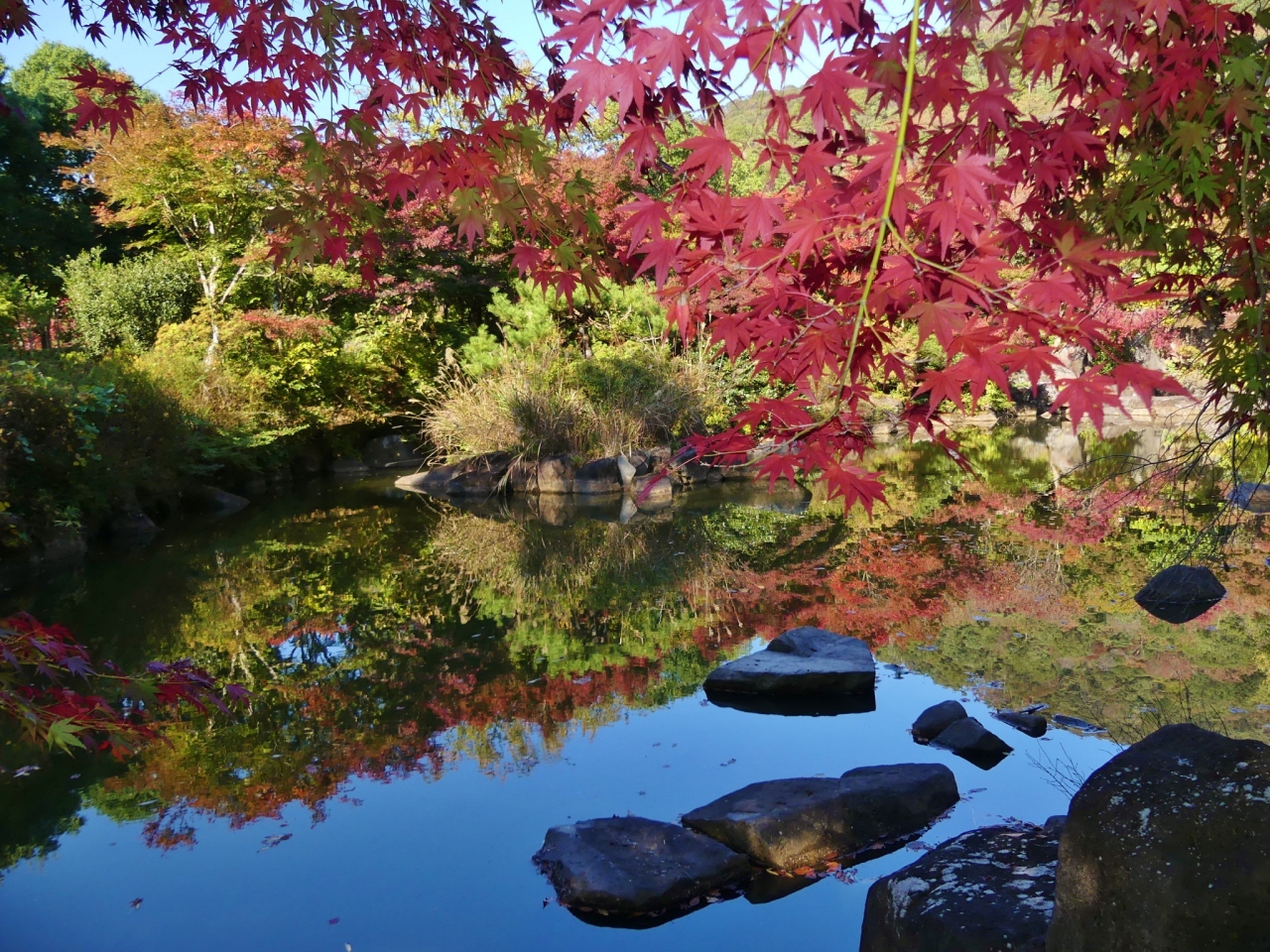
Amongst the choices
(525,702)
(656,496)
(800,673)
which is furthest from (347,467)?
(800,673)

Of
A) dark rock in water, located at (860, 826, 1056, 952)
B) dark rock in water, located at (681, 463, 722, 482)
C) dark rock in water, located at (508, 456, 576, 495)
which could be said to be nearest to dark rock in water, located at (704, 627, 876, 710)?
dark rock in water, located at (860, 826, 1056, 952)

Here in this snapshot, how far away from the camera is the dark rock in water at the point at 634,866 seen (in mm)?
2758

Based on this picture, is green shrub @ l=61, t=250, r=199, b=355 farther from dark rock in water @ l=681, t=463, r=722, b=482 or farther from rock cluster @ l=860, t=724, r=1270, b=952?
rock cluster @ l=860, t=724, r=1270, b=952

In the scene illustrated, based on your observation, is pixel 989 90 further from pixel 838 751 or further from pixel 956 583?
pixel 956 583

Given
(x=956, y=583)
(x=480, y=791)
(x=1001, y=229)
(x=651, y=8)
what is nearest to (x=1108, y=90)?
(x=1001, y=229)

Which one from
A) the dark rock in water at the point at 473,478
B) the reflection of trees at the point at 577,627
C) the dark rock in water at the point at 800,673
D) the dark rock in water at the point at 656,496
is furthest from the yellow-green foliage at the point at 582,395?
the dark rock in water at the point at 800,673

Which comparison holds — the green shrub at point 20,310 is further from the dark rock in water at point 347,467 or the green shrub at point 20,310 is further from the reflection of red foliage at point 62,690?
the reflection of red foliage at point 62,690

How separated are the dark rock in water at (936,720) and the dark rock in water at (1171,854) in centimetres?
197

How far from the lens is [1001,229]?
1.88 m

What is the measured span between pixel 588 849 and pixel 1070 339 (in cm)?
211

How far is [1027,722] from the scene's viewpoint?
12.5ft

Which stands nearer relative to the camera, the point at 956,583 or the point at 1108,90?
the point at 1108,90

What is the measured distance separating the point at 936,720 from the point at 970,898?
1.73 metres

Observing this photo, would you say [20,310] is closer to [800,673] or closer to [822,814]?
[800,673]
